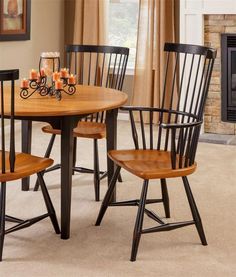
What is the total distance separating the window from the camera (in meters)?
6.41

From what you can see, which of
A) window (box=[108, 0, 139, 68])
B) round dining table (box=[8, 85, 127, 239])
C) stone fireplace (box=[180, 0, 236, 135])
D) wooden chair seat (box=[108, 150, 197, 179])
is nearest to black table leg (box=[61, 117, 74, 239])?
round dining table (box=[8, 85, 127, 239])

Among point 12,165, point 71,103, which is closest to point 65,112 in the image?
point 71,103

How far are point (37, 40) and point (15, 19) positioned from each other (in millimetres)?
519

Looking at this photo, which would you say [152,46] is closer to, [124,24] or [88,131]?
[124,24]

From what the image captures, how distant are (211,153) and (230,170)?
543 mm

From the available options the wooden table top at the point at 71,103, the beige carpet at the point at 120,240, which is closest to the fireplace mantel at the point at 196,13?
the beige carpet at the point at 120,240

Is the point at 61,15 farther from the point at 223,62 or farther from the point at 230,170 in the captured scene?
the point at 230,170

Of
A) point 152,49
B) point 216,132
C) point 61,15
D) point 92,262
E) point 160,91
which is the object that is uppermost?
point 61,15

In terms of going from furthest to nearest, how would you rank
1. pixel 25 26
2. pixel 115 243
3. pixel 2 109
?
pixel 25 26, pixel 115 243, pixel 2 109

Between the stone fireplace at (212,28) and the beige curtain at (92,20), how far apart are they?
1049 millimetres

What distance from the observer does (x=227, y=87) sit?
5398mm

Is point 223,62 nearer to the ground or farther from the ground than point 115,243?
farther from the ground

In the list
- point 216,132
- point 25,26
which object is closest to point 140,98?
point 216,132

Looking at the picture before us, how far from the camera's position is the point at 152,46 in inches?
236
